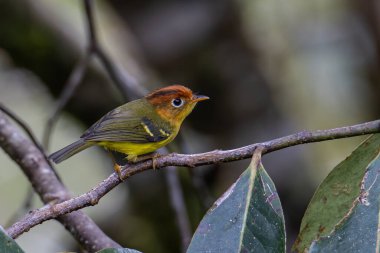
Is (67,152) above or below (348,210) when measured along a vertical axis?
above

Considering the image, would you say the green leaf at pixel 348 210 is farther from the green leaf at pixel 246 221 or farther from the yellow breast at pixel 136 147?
the yellow breast at pixel 136 147

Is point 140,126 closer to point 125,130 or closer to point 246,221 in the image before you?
point 125,130

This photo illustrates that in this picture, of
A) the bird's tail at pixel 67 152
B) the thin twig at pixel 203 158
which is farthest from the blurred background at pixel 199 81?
the thin twig at pixel 203 158

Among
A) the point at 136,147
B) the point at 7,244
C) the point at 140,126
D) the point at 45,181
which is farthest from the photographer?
the point at 140,126

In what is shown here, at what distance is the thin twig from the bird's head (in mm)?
1234

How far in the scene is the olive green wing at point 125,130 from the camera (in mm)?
2727

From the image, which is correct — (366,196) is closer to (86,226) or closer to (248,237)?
(248,237)

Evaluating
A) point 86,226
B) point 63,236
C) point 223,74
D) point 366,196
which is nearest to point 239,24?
point 223,74

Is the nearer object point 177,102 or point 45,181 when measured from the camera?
point 45,181

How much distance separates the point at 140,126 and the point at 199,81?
299 cm

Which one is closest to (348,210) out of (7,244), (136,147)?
(7,244)

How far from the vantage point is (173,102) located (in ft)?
10.1

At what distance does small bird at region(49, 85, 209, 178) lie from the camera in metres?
2.73

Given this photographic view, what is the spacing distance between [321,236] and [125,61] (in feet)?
12.5
